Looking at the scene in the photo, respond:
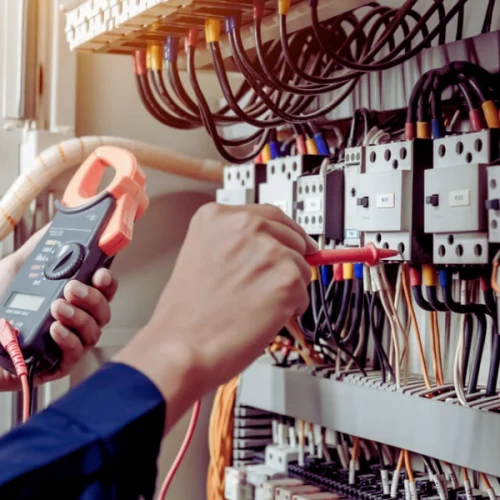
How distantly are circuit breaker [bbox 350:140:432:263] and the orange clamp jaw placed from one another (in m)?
0.33

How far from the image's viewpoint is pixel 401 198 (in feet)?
3.34

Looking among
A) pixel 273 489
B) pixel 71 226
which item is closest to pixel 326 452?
pixel 273 489

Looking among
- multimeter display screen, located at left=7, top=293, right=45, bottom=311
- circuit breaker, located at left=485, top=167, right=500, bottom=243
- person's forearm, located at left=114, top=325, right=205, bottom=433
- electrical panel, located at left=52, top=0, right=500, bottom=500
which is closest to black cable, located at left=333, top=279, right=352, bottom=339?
electrical panel, located at left=52, top=0, right=500, bottom=500

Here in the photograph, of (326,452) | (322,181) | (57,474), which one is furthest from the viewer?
(326,452)

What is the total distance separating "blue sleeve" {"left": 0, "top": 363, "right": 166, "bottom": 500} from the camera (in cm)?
54

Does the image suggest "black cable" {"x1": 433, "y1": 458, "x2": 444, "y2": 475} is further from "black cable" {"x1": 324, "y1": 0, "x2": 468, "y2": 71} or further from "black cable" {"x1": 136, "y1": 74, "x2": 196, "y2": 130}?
"black cable" {"x1": 136, "y1": 74, "x2": 196, "y2": 130}

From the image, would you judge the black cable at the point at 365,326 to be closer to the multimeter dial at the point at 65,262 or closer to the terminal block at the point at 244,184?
the terminal block at the point at 244,184

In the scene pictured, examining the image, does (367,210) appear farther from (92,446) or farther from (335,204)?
Result: (92,446)

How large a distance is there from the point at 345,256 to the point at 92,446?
1.20 ft

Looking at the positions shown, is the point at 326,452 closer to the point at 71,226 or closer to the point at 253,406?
the point at 253,406

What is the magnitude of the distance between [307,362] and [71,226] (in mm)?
461

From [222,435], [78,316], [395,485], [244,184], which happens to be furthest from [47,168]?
[395,485]

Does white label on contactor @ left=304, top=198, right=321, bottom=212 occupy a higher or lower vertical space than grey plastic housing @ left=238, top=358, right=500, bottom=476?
higher

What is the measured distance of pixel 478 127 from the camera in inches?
A: 38.9
